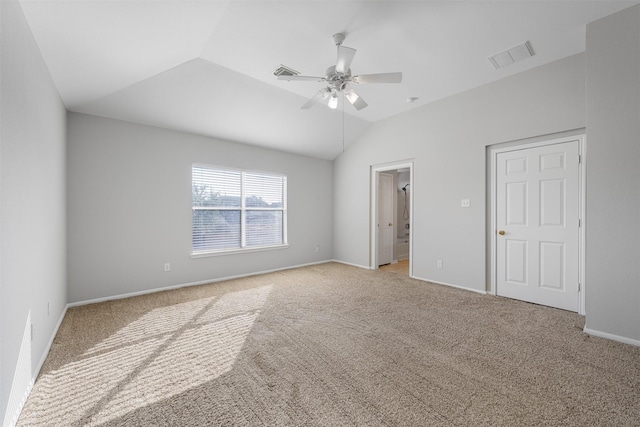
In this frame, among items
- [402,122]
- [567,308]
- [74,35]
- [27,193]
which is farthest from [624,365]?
[74,35]

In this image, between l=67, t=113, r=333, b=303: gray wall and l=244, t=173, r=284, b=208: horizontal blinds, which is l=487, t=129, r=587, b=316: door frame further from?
l=67, t=113, r=333, b=303: gray wall

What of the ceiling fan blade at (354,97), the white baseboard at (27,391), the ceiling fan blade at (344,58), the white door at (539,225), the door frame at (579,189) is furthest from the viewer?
the white door at (539,225)

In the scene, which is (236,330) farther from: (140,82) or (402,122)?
(402,122)

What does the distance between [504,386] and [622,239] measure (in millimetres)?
1880

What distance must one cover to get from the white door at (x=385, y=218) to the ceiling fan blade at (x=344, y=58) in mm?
3487

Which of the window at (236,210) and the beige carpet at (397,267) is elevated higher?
the window at (236,210)

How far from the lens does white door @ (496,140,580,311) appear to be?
10.5 ft

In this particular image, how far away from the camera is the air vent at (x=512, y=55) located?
115 inches

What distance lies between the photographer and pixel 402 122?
15.8ft

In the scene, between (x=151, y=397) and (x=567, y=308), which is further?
(x=567, y=308)

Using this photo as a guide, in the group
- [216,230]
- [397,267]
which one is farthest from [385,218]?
[216,230]

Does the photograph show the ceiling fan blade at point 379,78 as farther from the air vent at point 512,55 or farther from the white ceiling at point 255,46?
the air vent at point 512,55

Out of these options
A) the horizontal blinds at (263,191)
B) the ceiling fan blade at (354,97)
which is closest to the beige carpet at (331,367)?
the horizontal blinds at (263,191)

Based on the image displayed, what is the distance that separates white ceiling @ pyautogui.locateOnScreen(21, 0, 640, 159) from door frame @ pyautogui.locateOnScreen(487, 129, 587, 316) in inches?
36.6
